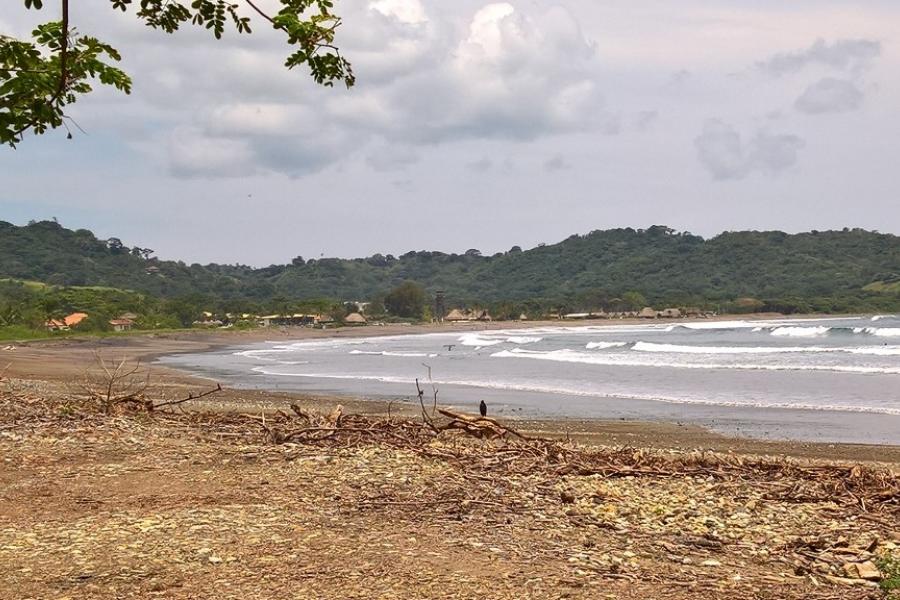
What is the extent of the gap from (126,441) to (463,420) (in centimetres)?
366

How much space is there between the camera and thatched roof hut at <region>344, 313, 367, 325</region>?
11097 centimetres

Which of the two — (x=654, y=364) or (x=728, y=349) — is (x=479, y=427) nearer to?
(x=654, y=364)

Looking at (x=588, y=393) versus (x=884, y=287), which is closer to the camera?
(x=588, y=393)

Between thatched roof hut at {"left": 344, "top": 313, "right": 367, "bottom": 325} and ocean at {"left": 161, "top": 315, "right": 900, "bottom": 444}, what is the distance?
199ft

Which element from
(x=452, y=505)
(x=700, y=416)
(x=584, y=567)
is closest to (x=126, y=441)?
(x=452, y=505)

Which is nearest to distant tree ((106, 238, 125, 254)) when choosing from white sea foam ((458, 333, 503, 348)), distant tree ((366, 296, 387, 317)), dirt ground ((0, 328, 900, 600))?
distant tree ((366, 296, 387, 317))

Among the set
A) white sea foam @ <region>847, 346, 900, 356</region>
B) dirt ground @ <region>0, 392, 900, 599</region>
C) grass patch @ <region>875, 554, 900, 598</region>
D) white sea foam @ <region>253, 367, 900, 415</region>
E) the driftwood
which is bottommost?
white sea foam @ <region>253, 367, 900, 415</region>

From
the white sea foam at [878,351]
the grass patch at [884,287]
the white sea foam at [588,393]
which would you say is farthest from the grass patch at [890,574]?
the grass patch at [884,287]

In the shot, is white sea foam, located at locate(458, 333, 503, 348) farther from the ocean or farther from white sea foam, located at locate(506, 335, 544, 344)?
the ocean

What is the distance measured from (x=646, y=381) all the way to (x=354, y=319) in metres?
86.9

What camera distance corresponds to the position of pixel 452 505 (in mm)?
6781

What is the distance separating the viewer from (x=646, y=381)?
28969 millimetres

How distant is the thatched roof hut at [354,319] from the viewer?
110969 mm

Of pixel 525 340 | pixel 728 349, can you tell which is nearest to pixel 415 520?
pixel 728 349
